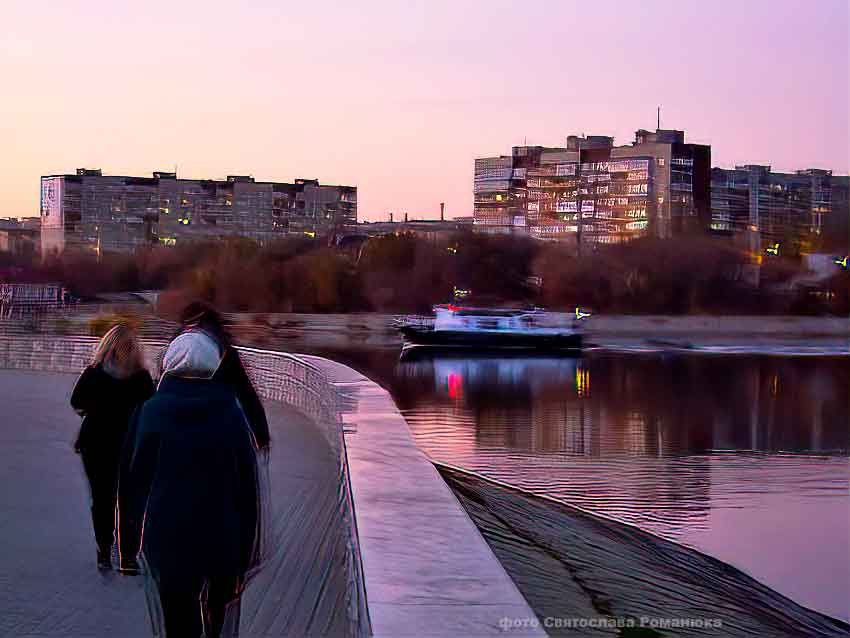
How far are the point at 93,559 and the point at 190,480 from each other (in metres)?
3.54

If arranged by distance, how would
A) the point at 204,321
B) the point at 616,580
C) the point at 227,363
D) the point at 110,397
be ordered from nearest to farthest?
the point at 204,321
the point at 227,363
the point at 110,397
the point at 616,580

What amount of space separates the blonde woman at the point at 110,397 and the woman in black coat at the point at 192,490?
2134 mm

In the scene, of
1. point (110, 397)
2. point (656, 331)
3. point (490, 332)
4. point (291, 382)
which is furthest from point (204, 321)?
point (656, 331)

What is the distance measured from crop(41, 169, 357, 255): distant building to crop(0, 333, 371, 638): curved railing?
103652mm

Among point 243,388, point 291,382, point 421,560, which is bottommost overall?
point 291,382

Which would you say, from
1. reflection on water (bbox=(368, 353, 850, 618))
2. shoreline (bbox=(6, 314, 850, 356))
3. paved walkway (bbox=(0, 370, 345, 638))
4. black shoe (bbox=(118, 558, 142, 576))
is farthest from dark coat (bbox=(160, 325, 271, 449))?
shoreline (bbox=(6, 314, 850, 356))

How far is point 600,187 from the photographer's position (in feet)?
442

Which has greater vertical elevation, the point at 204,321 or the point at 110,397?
the point at 204,321

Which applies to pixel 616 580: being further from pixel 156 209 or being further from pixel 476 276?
pixel 156 209

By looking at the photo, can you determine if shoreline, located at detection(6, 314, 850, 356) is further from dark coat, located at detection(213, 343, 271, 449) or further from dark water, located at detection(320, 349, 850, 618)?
dark coat, located at detection(213, 343, 271, 449)

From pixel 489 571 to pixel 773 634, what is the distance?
17.1 feet

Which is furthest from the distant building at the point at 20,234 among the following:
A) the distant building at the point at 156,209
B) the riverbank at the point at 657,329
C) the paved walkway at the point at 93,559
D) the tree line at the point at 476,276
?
the paved walkway at the point at 93,559

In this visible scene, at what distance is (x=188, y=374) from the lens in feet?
15.9

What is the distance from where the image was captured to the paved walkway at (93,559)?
6.41 m
